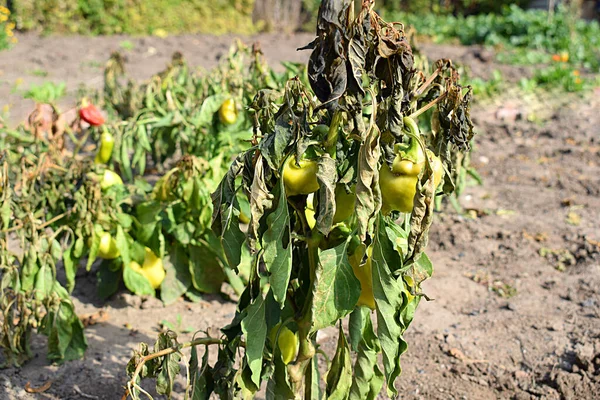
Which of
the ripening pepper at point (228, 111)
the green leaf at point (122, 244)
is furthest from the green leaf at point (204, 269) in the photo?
the ripening pepper at point (228, 111)

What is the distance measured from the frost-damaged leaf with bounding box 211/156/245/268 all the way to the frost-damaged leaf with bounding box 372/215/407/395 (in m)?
0.33

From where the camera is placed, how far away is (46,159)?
2.80 m

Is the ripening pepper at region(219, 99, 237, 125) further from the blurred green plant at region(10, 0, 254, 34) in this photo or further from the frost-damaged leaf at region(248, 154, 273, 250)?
the blurred green plant at region(10, 0, 254, 34)

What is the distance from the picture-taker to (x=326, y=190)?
4.50 feet

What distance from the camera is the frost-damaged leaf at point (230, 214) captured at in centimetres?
154

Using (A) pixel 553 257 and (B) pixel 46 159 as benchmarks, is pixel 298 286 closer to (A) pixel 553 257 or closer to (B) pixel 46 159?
(B) pixel 46 159

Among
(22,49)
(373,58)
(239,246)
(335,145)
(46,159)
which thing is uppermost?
(373,58)

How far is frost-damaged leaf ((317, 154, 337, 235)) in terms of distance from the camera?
4.51 feet

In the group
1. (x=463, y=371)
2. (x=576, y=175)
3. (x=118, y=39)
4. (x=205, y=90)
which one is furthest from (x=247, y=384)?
(x=118, y=39)

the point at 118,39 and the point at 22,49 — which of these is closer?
the point at 22,49

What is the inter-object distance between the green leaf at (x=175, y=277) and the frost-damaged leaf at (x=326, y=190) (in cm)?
189

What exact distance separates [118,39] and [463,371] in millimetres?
10328

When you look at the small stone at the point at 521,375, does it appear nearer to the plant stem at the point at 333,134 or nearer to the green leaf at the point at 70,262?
the plant stem at the point at 333,134

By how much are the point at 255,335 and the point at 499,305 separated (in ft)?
6.30
